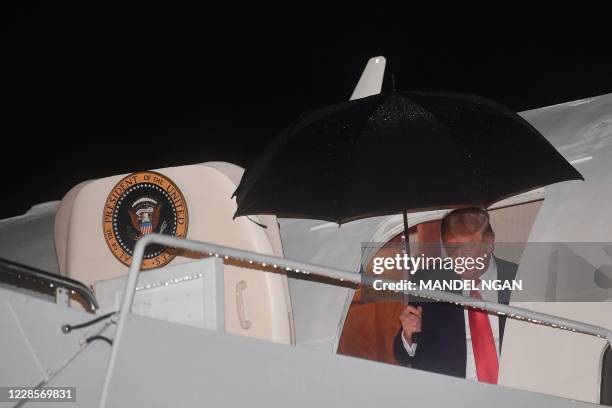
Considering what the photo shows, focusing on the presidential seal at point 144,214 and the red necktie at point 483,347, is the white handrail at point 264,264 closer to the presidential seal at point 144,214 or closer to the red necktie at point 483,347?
the red necktie at point 483,347

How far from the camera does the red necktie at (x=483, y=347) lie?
399 cm

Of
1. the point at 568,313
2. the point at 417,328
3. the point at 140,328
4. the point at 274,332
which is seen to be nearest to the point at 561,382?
the point at 568,313

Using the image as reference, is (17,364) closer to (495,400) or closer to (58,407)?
(58,407)

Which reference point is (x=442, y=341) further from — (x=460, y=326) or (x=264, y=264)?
(x=264, y=264)

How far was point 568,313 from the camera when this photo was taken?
391cm

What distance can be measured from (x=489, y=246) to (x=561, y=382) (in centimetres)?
74

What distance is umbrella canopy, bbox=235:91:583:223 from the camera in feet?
11.9

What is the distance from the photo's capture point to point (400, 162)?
3.69 metres

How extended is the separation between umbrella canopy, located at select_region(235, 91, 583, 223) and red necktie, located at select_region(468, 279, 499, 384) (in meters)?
0.71

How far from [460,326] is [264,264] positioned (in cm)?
127

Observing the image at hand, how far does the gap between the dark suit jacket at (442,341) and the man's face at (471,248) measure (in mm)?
92

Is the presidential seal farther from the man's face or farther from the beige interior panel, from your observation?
the man's face
